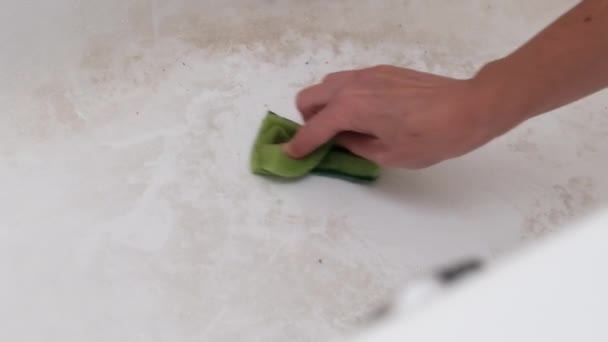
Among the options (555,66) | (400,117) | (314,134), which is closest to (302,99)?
(314,134)

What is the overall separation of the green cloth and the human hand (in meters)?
0.02

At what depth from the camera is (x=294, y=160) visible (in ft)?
2.58

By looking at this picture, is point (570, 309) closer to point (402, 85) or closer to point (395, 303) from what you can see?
point (395, 303)

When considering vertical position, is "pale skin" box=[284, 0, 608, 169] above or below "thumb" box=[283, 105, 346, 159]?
above

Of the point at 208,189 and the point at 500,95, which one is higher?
the point at 500,95

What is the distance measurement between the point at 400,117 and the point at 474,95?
2.7 inches

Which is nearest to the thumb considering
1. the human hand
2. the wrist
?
the human hand

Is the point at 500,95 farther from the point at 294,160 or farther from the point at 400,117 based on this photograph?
the point at 294,160

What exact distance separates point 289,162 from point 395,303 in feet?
1.47

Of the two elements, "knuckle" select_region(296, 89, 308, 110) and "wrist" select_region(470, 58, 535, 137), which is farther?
"knuckle" select_region(296, 89, 308, 110)

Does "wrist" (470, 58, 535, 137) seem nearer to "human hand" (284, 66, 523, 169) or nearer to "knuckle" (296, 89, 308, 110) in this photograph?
"human hand" (284, 66, 523, 169)

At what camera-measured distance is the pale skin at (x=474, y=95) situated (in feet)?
1.92

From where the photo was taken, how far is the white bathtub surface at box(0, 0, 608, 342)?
0.77 meters

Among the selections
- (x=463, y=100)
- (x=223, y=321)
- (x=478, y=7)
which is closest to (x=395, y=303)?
(x=463, y=100)
